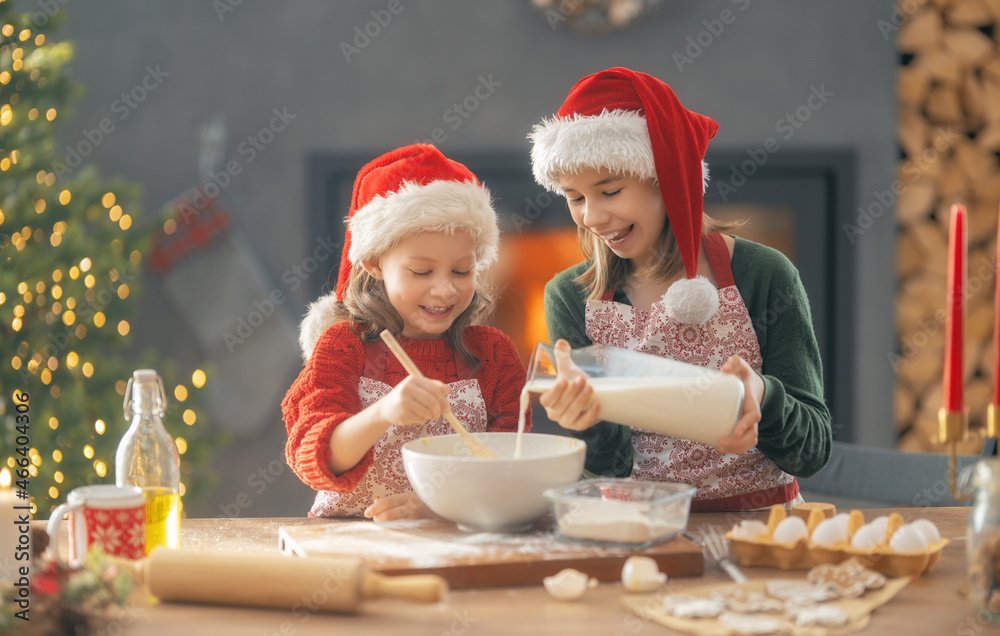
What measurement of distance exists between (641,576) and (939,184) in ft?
8.27

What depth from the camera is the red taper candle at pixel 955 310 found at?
32.0 inches

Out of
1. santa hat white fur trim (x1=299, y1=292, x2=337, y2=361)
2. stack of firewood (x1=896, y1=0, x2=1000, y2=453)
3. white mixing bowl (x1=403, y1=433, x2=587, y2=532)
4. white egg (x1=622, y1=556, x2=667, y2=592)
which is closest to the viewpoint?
white egg (x1=622, y1=556, x2=667, y2=592)

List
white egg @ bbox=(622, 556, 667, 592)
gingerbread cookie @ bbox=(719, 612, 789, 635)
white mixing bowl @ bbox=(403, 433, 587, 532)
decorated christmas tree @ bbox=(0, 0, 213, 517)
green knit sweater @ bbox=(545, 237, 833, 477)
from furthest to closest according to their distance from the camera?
decorated christmas tree @ bbox=(0, 0, 213, 517)
green knit sweater @ bbox=(545, 237, 833, 477)
white mixing bowl @ bbox=(403, 433, 587, 532)
white egg @ bbox=(622, 556, 667, 592)
gingerbread cookie @ bbox=(719, 612, 789, 635)

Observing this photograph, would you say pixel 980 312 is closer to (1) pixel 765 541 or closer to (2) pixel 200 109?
(1) pixel 765 541

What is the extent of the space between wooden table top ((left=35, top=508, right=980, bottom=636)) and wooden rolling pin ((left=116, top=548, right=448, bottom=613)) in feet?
0.04

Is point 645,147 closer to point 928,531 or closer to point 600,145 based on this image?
point 600,145

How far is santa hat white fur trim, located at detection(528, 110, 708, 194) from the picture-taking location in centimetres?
137

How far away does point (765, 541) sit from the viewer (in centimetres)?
99

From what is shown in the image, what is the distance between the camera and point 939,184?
116 inches

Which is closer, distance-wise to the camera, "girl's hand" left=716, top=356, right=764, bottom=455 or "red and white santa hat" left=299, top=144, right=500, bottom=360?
"girl's hand" left=716, top=356, right=764, bottom=455

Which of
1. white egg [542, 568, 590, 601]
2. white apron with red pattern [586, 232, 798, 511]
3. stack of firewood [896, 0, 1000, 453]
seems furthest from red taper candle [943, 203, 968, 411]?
stack of firewood [896, 0, 1000, 453]

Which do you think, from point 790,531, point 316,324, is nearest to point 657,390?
point 790,531

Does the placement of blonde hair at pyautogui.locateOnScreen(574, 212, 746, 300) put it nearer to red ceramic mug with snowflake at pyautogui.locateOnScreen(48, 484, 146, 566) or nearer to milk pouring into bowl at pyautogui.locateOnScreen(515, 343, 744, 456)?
milk pouring into bowl at pyautogui.locateOnScreen(515, 343, 744, 456)

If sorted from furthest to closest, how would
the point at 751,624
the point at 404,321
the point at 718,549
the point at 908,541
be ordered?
1. the point at 404,321
2. the point at 718,549
3. the point at 908,541
4. the point at 751,624
